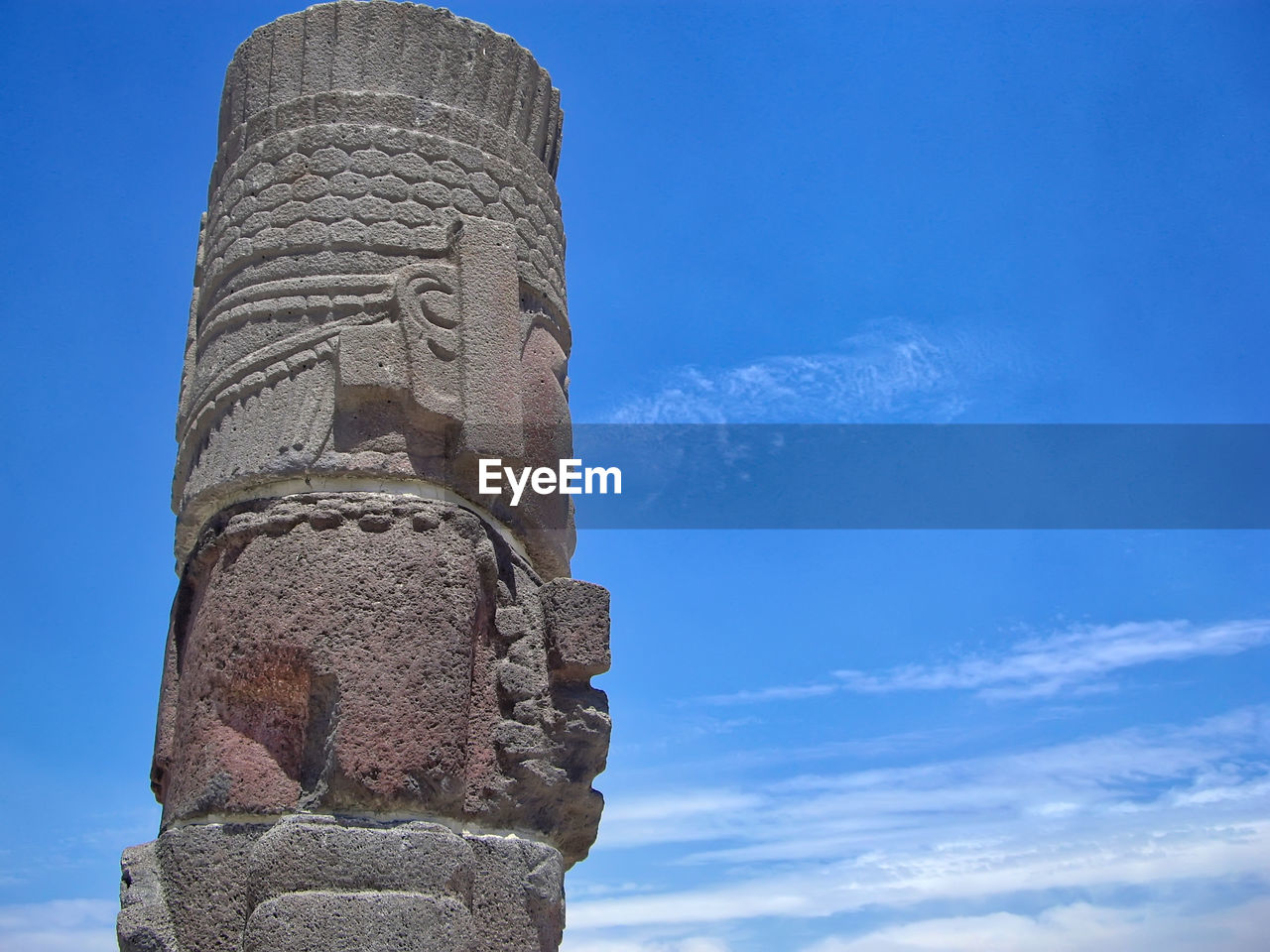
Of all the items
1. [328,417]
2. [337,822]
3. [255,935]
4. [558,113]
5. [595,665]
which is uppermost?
[558,113]

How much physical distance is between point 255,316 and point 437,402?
2.79ft

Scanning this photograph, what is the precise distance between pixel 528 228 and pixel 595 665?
6.37ft

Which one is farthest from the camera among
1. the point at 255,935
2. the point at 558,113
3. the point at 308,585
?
the point at 558,113

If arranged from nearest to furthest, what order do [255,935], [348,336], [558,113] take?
[255,935] → [348,336] → [558,113]

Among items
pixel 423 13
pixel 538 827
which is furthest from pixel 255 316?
pixel 538 827

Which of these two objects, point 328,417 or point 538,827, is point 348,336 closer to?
point 328,417

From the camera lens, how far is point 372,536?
4.61 meters

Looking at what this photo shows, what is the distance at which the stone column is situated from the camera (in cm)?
435

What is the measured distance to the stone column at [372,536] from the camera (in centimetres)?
435

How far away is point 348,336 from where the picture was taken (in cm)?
482

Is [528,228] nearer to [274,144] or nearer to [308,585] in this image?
[274,144]

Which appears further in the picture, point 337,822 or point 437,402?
point 437,402

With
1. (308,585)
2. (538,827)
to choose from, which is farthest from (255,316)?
(538,827)

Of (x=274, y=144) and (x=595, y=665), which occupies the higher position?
(x=274, y=144)
